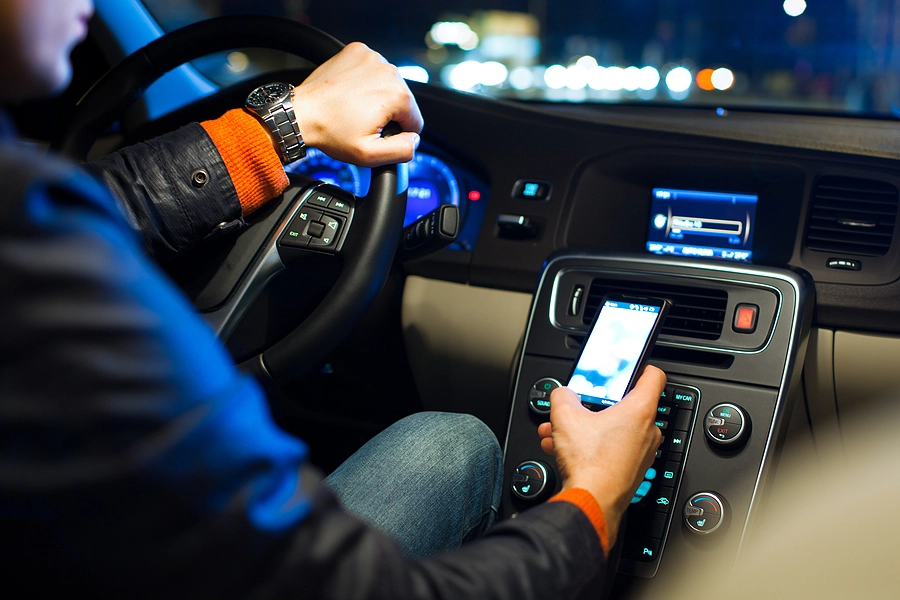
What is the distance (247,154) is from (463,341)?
72 cm

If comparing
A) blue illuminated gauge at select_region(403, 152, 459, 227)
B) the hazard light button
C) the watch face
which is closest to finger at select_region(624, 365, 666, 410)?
the hazard light button

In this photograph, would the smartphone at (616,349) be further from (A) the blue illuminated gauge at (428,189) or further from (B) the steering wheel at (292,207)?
(A) the blue illuminated gauge at (428,189)

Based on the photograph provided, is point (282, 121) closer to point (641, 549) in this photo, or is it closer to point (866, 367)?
point (641, 549)

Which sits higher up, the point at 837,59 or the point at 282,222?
the point at 837,59

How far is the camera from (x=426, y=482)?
3.27 ft

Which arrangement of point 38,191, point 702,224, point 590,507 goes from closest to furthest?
point 38,191
point 590,507
point 702,224

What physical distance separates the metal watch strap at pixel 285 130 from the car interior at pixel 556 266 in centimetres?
7

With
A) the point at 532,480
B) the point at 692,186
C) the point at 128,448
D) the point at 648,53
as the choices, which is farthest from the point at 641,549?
the point at 648,53

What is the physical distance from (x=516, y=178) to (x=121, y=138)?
40.9 inches

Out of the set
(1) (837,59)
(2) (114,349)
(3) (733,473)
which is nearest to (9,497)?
(2) (114,349)

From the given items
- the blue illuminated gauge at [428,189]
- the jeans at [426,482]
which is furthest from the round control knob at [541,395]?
the blue illuminated gauge at [428,189]

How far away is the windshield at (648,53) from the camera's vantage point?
163 cm

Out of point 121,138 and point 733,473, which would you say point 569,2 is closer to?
point 121,138

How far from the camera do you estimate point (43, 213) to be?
1.33 ft
